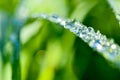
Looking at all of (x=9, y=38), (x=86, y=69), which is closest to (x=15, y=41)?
(x=9, y=38)

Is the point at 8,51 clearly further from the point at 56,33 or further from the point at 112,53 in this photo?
the point at 112,53

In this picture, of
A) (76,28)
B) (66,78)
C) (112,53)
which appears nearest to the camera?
(112,53)

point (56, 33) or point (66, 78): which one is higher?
point (56, 33)

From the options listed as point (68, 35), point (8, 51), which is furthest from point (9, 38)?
point (68, 35)

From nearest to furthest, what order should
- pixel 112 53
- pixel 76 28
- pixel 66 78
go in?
pixel 112 53
pixel 76 28
pixel 66 78

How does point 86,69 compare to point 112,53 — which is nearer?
point 112,53

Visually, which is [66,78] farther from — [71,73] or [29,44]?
[29,44]
